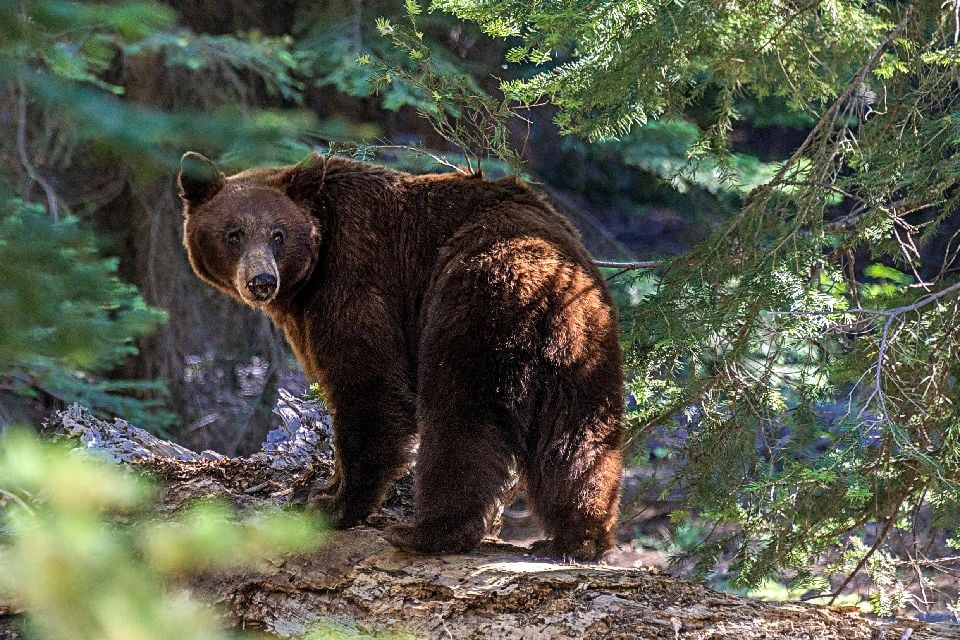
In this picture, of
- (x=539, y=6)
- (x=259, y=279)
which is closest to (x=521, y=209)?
(x=539, y=6)

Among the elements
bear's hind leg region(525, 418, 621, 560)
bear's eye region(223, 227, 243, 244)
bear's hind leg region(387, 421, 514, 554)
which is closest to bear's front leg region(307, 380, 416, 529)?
bear's hind leg region(387, 421, 514, 554)

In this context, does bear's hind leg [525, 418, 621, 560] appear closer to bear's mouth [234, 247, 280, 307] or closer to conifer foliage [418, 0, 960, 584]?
conifer foliage [418, 0, 960, 584]

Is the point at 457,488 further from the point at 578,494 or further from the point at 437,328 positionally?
the point at 437,328

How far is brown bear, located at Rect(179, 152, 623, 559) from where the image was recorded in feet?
13.6

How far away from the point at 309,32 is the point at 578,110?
5.29 meters

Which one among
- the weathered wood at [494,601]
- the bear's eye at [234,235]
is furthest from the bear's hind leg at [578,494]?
the bear's eye at [234,235]

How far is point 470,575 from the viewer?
3.88 metres

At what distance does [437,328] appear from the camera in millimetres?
4398

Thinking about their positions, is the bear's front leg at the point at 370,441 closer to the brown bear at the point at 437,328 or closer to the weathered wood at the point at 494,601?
the brown bear at the point at 437,328

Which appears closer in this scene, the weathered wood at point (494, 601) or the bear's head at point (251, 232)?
the weathered wood at point (494, 601)

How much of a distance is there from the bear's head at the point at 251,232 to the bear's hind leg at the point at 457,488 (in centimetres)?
116

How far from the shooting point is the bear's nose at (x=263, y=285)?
4516 mm

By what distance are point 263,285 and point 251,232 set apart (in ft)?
1.49

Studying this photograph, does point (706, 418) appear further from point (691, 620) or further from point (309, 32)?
point (309, 32)
